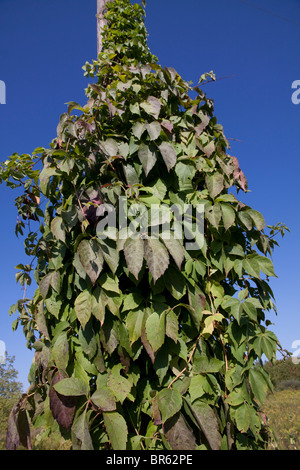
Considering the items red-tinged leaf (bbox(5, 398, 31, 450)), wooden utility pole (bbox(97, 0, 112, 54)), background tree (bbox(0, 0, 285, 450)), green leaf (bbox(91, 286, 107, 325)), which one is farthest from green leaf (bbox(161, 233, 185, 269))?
wooden utility pole (bbox(97, 0, 112, 54))

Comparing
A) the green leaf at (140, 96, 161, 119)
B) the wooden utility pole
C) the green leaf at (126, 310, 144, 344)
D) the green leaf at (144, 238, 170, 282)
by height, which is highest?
the wooden utility pole

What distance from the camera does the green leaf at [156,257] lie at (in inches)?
42.8

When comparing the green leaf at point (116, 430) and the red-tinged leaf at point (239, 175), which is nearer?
the green leaf at point (116, 430)

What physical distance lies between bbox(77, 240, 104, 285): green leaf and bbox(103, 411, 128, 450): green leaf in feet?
1.45

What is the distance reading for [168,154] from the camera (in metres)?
1.34

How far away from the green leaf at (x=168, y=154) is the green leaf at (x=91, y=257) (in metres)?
0.45

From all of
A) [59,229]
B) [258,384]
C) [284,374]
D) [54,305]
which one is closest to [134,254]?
[59,229]

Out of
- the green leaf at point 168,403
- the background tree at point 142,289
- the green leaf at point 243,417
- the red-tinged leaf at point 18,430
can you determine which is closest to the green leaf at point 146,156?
the background tree at point 142,289

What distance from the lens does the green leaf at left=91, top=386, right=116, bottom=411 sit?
1059 millimetres

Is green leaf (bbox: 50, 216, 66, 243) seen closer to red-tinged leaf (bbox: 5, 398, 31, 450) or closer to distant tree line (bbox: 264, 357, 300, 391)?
red-tinged leaf (bbox: 5, 398, 31, 450)

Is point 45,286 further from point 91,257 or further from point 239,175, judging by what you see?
point 239,175

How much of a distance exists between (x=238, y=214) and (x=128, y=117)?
65 centimetres

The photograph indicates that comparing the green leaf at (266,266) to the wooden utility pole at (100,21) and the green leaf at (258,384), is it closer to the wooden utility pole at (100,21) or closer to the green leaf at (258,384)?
the green leaf at (258,384)

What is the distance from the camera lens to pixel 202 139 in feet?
5.07
